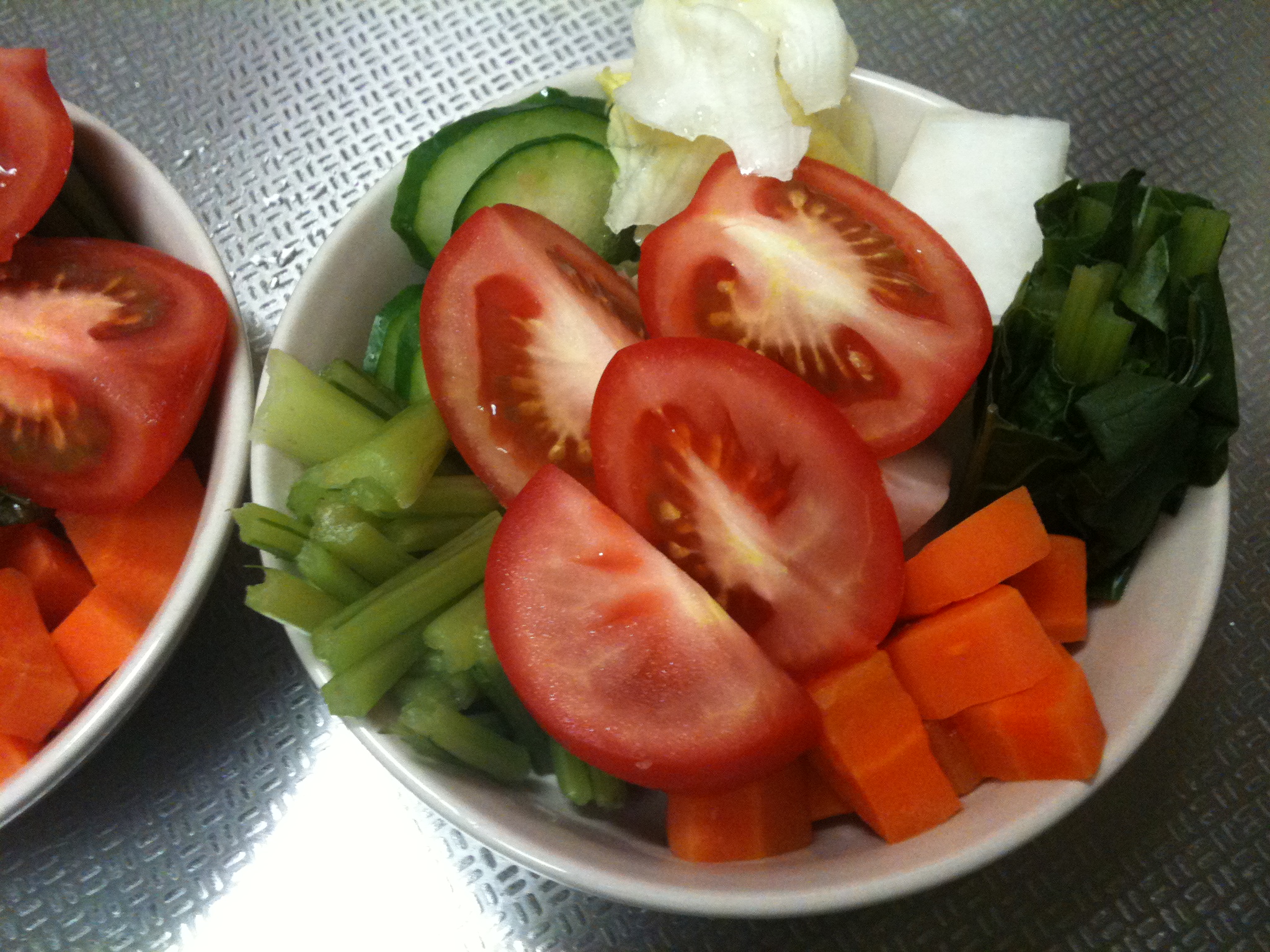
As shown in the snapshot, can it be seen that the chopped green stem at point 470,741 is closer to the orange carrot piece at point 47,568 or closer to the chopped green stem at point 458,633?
the chopped green stem at point 458,633

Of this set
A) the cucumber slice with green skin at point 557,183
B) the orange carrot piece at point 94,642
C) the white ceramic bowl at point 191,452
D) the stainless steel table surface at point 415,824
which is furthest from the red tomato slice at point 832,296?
the orange carrot piece at point 94,642

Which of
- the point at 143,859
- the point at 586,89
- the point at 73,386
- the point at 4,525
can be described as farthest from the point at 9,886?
the point at 586,89

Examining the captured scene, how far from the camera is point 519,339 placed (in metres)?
1.04

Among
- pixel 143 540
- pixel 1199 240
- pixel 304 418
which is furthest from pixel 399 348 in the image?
pixel 1199 240

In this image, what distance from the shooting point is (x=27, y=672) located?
41.3 inches

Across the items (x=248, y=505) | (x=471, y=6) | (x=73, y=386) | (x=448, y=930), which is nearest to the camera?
(x=248, y=505)

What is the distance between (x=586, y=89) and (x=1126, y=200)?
2.30 feet

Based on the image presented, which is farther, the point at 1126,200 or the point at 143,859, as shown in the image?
the point at 143,859

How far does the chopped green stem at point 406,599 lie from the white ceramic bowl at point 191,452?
21cm

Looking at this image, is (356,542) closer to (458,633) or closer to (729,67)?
(458,633)

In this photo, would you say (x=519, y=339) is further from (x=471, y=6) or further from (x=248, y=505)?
(x=471, y=6)

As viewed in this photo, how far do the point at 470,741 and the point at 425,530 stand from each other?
0.23m

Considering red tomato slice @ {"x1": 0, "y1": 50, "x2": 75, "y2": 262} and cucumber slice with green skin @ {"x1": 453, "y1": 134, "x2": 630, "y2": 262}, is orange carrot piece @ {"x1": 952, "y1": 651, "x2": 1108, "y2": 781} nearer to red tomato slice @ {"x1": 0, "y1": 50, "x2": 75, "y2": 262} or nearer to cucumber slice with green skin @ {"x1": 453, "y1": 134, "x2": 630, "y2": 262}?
cucumber slice with green skin @ {"x1": 453, "y1": 134, "x2": 630, "y2": 262}

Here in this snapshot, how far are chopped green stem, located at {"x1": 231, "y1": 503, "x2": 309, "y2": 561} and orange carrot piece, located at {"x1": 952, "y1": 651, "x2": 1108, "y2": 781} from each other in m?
0.72
